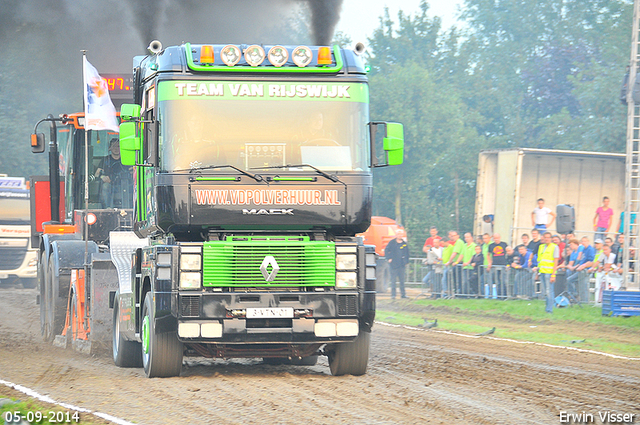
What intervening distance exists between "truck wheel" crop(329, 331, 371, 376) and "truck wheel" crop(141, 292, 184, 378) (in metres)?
1.79

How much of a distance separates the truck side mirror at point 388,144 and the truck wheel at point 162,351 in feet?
9.42

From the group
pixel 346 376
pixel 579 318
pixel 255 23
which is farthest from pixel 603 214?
pixel 346 376

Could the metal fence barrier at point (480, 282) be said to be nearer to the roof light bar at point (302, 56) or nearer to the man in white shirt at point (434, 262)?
the man in white shirt at point (434, 262)

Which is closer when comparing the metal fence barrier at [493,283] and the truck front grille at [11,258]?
the metal fence barrier at [493,283]

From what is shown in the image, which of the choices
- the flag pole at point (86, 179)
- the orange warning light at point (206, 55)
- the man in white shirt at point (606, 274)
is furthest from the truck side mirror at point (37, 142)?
the man in white shirt at point (606, 274)

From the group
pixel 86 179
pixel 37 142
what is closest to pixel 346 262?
pixel 86 179

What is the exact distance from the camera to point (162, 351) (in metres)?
10.9

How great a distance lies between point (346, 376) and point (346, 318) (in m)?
0.99

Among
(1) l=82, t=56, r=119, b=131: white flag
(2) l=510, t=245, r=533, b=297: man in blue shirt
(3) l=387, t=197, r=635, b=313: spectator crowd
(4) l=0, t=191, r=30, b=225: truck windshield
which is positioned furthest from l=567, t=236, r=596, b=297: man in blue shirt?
(4) l=0, t=191, r=30, b=225: truck windshield

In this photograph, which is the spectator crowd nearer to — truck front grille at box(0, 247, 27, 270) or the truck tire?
the truck tire

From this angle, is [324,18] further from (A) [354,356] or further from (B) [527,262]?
(B) [527,262]

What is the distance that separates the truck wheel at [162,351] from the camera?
10.8 m

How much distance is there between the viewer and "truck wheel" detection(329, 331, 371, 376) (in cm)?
1133

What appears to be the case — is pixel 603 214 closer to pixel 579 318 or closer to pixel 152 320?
pixel 579 318
